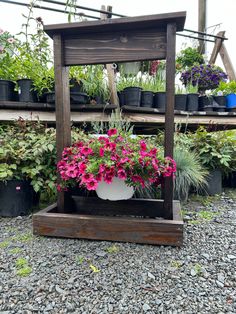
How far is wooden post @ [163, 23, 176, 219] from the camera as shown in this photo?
52.0 inches

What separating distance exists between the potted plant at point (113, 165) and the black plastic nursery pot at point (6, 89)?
4.29ft

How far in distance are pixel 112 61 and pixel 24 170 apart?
1.07 meters

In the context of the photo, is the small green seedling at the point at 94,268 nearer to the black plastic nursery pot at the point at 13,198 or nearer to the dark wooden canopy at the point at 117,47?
the dark wooden canopy at the point at 117,47

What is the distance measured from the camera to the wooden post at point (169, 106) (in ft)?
4.33

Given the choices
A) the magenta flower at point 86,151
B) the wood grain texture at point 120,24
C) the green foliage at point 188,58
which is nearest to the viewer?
the wood grain texture at point 120,24

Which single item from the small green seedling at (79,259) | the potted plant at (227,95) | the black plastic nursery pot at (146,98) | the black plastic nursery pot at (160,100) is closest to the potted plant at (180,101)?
the black plastic nursery pot at (160,100)

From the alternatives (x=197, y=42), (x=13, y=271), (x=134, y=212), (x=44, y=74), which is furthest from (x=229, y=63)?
(x=13, y=271)

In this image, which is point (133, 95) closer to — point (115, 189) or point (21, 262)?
point (115, 189)

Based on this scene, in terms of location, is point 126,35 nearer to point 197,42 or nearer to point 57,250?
point 57,250

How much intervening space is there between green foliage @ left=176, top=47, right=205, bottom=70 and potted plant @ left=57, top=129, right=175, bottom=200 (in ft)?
10.6

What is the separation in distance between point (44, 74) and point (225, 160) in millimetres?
2079

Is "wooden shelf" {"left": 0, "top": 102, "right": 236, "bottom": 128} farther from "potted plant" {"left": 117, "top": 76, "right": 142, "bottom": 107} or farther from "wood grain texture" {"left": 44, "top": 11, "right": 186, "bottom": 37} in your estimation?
"wood grain texture" {"left": 44, "top": 11, "right": 186, "bottom": 37}

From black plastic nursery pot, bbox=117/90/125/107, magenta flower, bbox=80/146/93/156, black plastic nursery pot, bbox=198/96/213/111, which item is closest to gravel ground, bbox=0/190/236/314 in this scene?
magenta flower, bbox=80/146/93/156

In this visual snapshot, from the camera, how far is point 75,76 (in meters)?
2.39
